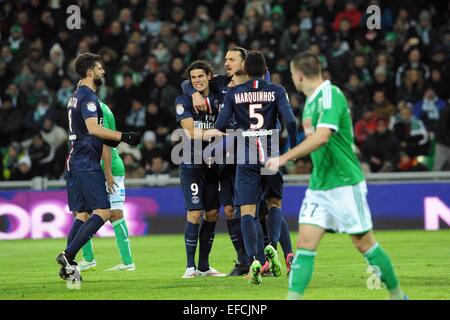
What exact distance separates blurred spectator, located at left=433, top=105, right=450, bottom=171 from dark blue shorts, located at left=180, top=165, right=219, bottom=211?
9127 mm

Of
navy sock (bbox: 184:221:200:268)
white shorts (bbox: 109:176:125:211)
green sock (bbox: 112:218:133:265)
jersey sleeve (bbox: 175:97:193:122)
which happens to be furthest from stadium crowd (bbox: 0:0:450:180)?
jersey sleeve (bbox: 175:97:193:122)

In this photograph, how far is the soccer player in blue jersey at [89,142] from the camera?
986 cm

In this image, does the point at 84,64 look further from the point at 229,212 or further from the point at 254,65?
the point at 229,212

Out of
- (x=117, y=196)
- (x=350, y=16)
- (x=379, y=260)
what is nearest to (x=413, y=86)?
(x=350, y=16)

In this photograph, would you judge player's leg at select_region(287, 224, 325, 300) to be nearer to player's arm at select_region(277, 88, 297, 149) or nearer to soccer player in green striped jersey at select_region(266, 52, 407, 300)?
soccer player in green striped jersey at select_region(266, 52, 407, 300)

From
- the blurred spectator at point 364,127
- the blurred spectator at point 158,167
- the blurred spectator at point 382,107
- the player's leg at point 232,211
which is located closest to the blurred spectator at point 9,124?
the blurred spectator at point 158,167

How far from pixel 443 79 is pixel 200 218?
1029 centimetres

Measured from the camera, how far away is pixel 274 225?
10.1 meters

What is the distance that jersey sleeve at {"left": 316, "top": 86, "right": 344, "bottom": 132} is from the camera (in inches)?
283

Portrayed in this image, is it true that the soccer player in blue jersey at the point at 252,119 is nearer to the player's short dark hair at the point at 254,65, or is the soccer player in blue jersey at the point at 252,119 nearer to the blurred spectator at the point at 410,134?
the player's short dark hair at the point at 254,65

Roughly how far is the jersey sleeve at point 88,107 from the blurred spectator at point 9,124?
1080cm
